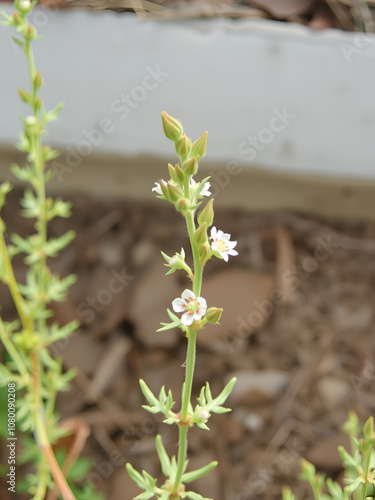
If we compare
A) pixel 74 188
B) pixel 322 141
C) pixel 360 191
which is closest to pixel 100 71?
pixel 74 188

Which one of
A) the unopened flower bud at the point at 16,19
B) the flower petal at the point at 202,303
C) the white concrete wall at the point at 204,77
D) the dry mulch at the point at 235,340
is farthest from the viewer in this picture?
the dry mulch at the point at 235,340

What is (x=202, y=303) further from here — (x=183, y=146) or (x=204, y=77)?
(x=204, y=77)

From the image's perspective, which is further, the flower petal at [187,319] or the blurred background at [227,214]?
the blurred background at [227,214]

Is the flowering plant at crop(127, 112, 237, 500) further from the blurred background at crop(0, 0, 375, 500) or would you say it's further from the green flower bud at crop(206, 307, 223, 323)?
the blurred background at crop(0, 0, 375, 500)

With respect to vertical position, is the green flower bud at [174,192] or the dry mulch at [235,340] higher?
the green flower bud at [174,192]

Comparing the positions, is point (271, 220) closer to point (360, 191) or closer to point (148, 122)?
point (360, 191)

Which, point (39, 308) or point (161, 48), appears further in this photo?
point (161, 48)

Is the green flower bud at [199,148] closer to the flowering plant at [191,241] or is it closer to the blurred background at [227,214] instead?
the flowering plant at [191,241]

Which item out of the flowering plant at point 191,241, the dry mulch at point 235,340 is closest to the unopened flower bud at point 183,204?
the flowering plant at point 191,241
